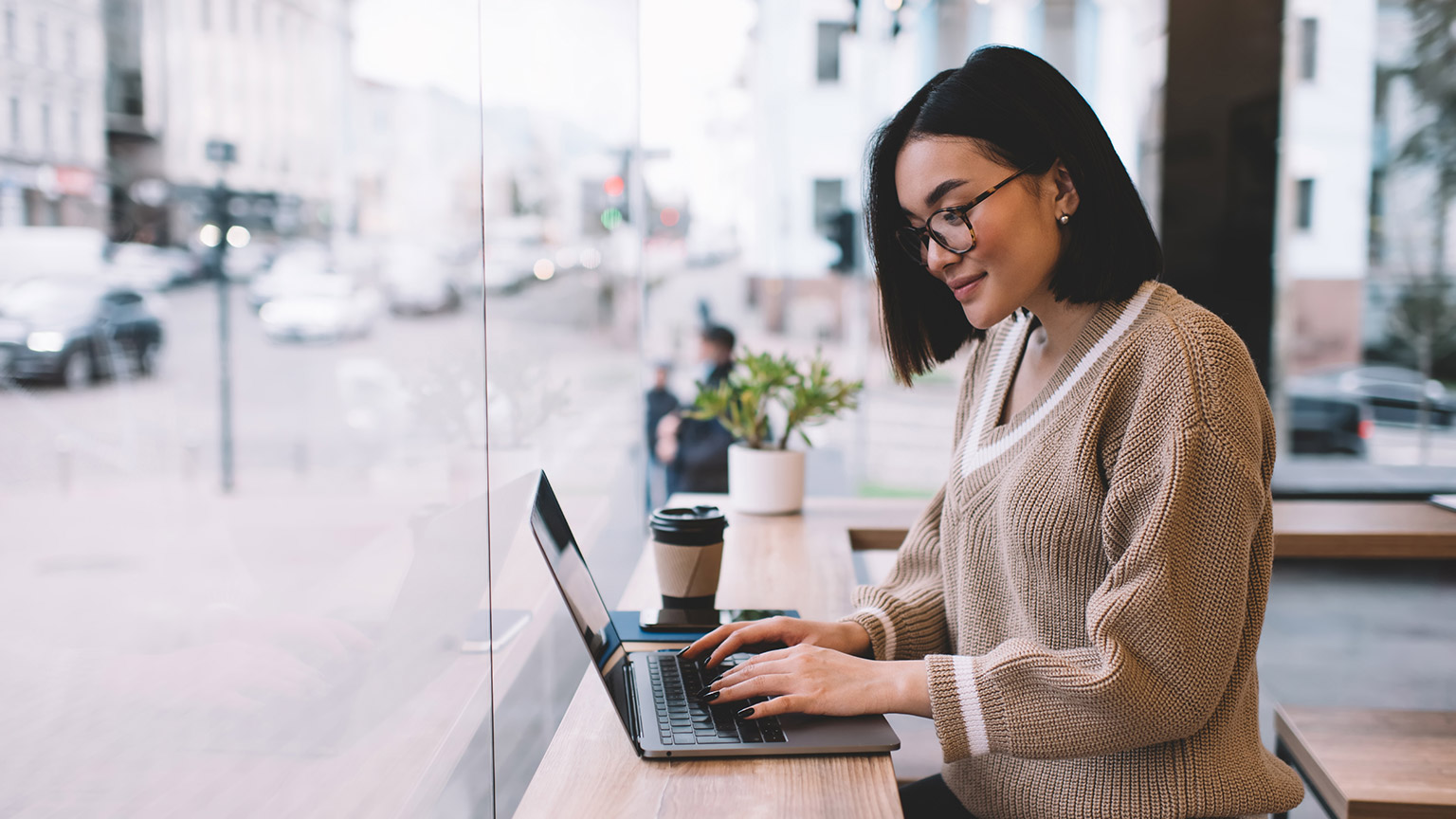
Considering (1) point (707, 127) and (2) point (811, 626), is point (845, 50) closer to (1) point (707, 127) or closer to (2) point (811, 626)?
(1) point (707, 127)

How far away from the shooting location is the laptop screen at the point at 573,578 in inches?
40.8

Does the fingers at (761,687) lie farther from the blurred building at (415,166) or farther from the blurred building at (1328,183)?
the blurred building at (1328,183)

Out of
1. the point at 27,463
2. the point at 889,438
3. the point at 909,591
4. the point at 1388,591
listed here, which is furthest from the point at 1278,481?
the point at 27,463

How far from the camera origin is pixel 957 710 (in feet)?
3.33

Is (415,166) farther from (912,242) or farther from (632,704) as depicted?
(632,704)

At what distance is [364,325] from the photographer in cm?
172

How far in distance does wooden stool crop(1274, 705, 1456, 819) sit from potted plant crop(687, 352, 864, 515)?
1.11 metres

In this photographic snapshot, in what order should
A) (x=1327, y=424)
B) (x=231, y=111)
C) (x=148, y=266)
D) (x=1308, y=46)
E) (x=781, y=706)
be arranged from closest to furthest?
(x=148, y=266), (x=781, y=706), (x=231, y=111), (x=1308, y=46), (x=1327, y=424)

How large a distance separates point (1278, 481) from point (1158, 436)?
401 centimetres

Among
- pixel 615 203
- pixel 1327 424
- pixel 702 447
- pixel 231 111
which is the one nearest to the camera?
pixel 231 111

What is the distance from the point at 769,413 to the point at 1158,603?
5.08 ft

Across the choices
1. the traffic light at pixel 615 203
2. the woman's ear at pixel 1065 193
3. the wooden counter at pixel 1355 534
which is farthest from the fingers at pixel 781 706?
the traffic light at pixel 615 203

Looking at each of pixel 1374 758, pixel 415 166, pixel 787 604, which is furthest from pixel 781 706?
pixel 1374 758

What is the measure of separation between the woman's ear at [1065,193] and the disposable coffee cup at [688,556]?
0.70 m
